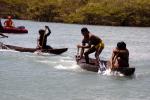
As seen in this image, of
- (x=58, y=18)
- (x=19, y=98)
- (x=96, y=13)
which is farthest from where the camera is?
(x=58, y=18)

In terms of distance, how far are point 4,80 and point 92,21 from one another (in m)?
79.4

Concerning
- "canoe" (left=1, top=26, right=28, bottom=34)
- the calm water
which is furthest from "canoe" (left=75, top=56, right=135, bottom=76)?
"canoe" (left=1, top=26, right=28, bottom=34)

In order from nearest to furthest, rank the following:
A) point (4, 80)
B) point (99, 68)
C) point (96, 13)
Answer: point (4, 80), point (99, 68), point (96, 13)

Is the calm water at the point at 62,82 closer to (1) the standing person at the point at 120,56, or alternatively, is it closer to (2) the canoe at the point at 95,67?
(2) the canoe at the point at 95,67

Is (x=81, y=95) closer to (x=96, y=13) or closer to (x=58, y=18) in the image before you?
(x=96, y=13)

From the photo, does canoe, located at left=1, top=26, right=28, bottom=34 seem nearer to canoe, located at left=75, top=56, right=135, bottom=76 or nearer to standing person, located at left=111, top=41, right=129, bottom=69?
canoe, located at left=75, top=56, right=135, bottom=76

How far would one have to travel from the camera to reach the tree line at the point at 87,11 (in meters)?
98.1

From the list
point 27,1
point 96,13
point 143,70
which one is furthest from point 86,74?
point 27,1

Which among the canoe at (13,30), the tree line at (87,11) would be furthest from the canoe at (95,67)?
the tree line at (87,11)

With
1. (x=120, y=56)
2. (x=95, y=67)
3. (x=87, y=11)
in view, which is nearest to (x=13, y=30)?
(x=95, y=67)

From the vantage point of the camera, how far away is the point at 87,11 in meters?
102

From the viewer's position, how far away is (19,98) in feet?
60.7

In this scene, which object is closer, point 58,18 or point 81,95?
point 81,95

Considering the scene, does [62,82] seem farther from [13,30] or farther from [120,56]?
[13,30]
